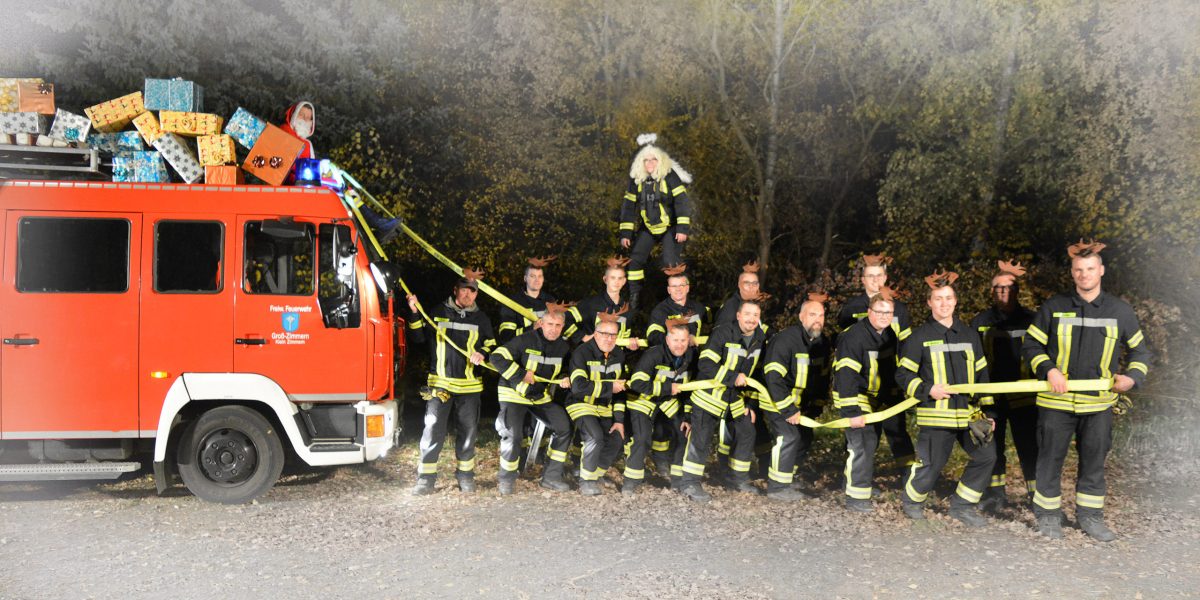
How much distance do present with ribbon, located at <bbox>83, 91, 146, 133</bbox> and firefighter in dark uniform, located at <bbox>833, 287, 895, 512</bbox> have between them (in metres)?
5.75

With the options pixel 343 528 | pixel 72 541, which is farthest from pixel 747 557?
pixel 72 541

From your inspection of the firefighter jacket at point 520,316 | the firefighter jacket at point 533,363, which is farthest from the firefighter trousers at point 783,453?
the firefighter jacket at point 520,316

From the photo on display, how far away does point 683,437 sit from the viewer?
848 cm

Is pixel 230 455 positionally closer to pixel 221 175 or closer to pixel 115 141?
pixel 221 175

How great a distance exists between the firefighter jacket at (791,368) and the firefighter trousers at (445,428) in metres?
2.39

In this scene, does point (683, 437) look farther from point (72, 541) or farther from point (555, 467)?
point (72, 541)

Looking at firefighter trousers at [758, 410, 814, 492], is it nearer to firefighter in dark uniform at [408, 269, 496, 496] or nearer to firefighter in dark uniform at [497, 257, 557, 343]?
firefighter in dark uniform at [497, 257, 557, 343]

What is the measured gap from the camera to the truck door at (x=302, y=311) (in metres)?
7.61

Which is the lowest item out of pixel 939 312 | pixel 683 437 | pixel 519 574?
pixel 519 574

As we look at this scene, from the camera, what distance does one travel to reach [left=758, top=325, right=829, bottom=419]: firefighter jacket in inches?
312

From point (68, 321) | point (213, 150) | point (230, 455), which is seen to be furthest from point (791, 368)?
point (68, 321)

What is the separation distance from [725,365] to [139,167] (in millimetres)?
4853

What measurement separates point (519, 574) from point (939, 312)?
350 cm

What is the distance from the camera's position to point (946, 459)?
7371 millimetres
